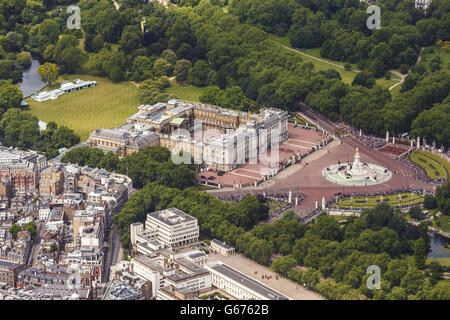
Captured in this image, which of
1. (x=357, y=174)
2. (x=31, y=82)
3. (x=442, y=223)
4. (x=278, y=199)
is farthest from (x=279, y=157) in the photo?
(x=31, y=82)

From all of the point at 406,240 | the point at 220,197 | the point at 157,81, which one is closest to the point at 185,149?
the point at 220,197

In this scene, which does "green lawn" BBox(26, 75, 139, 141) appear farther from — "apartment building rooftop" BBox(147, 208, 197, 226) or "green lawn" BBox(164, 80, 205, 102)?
"apartment building rooftop" BBox(147, 208, 197, 226)

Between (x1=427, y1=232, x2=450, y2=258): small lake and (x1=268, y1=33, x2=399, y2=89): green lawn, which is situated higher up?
(x1=268, y1=33, x2=399, y2=89): green lawn

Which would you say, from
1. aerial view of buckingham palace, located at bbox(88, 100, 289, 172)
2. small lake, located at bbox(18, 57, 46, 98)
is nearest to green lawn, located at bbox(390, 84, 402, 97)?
aerial view of buckingham palace, located at bbox(88, 100, 289, 172)

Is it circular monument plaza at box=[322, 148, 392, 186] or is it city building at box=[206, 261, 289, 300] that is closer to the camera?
city building at box=[206, 261, 289, 300]

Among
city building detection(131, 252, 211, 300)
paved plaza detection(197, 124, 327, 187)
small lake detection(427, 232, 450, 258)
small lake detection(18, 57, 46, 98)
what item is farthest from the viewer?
small lake detection(18, 57, 46, 98)
